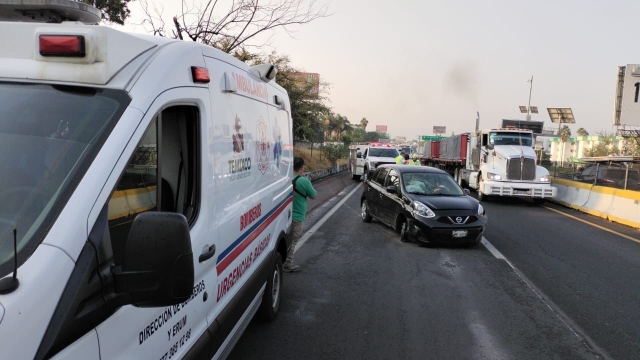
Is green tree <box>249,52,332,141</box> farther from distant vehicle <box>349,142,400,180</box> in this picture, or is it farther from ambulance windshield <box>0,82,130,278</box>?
ambulance windshield <box>0,82,130,278</box>

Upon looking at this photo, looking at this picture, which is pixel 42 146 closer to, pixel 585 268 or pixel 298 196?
pixel 298 196

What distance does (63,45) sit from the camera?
1837mm

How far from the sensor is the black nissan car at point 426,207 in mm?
8102

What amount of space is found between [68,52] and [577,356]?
4.59 m

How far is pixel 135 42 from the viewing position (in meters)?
2.08

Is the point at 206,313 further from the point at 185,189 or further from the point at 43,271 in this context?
the point at 43,271

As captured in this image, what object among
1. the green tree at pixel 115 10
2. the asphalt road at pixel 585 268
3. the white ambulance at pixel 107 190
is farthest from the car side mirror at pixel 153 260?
the green tree at pixel 115 10

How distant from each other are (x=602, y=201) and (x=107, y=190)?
15402 millimetres

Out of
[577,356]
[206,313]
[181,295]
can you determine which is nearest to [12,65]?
[181,295]

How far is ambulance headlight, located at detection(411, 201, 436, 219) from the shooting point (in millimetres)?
8154

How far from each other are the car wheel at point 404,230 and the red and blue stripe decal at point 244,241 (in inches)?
170

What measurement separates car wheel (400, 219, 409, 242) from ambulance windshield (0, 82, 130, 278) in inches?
289

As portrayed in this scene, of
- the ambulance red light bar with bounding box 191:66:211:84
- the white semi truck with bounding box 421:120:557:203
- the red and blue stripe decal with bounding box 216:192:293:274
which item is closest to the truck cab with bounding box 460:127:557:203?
the white semi truck with bounding box 421:120:557:203

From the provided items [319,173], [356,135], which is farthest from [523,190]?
[356,135]
